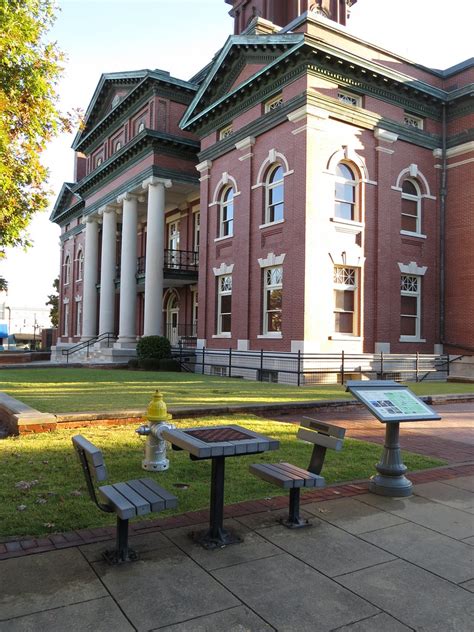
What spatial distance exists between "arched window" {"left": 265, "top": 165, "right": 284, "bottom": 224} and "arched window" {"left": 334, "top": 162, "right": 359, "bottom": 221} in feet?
6.97

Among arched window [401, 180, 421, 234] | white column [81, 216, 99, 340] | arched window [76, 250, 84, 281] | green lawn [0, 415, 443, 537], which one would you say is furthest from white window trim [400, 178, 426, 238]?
arched window [76, 250, 84, 281]

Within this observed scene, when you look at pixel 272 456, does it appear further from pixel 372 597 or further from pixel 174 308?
pixel 174 308

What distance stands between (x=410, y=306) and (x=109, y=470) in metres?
18.3

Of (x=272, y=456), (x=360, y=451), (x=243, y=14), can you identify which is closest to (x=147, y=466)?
(x=272, y=456)

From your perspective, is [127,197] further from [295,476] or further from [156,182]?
[295,476]

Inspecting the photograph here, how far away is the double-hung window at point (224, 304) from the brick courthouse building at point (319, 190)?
6 centimetres

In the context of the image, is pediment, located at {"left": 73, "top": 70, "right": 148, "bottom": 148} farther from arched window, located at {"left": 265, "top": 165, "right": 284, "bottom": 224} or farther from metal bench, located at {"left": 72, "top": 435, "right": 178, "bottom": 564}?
metal bench, located at {"left": 72, "top": 435, "right": 178, "bottom": 564}

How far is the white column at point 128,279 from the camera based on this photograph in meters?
28.9

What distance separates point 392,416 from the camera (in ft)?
17.2

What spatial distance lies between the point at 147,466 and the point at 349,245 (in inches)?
613

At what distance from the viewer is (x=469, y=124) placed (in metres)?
22.2

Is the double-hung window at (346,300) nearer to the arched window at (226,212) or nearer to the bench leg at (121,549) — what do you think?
the arched window at (226,212)

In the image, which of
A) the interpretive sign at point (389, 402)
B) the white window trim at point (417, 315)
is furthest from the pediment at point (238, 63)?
the interpretive sign at point (389, 402)

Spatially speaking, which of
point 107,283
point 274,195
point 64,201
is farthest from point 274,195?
point 64,201
